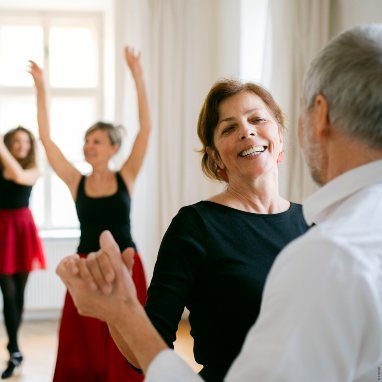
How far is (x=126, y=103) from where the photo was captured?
4895mm

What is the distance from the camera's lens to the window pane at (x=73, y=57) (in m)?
5.42

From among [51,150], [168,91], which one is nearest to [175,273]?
[51,150]

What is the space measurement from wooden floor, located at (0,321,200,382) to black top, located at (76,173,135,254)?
1214 millimetres

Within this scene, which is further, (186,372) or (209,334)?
(209,334)

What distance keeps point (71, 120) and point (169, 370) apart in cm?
490

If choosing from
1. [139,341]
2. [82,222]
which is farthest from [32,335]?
[139,341]

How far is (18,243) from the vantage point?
4.11 meters

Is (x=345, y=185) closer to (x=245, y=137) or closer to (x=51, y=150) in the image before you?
(x=245, y=137)

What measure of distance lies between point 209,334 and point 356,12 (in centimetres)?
280

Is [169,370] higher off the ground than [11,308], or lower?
higher

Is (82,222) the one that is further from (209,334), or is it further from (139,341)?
(139,341)

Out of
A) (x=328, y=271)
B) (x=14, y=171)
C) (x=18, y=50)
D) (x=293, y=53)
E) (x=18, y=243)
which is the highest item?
(x=18, y=50)

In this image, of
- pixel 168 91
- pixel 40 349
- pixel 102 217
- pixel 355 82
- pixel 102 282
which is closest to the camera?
pixel 355 82

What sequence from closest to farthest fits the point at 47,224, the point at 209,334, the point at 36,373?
1. the point at 209,334
2. the point at 36,373
3. the point at 47,224
